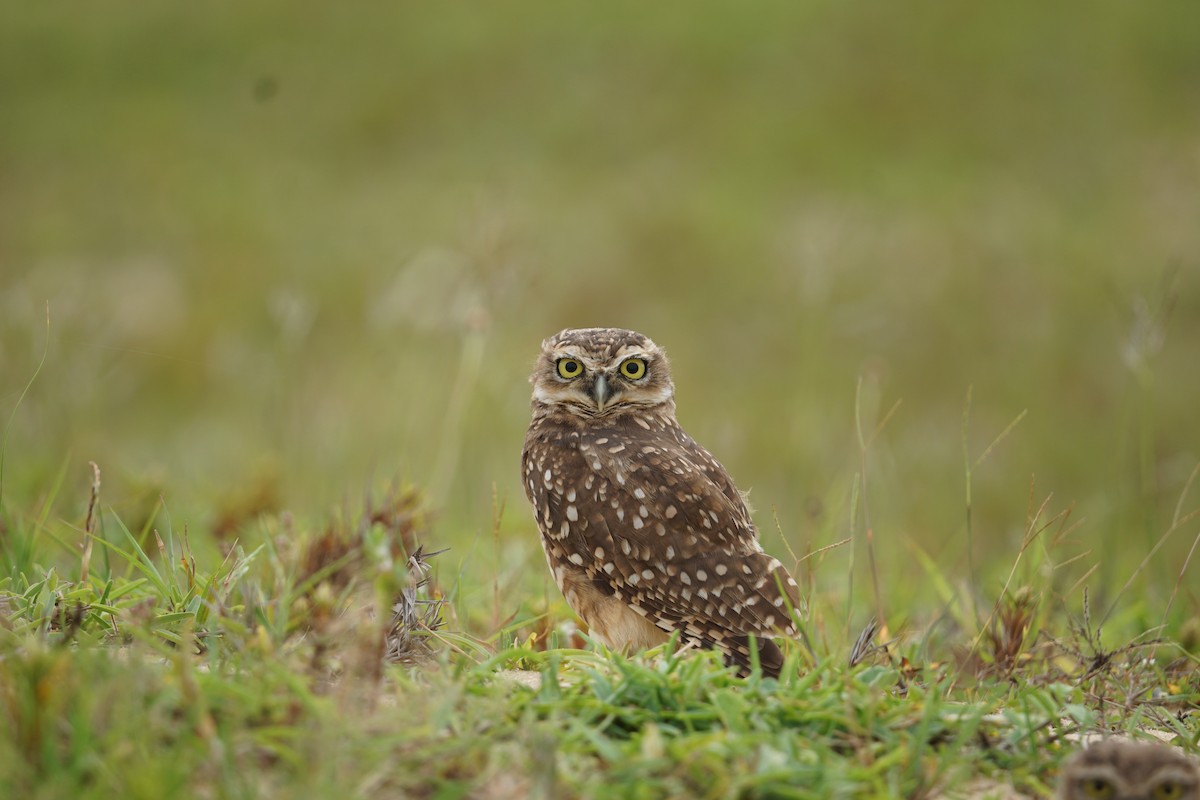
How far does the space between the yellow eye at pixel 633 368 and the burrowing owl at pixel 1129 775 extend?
2175 millimetres

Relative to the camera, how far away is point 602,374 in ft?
13.1

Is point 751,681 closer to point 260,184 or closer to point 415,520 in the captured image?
point 415,520

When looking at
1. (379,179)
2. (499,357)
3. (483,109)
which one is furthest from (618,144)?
(499,357)

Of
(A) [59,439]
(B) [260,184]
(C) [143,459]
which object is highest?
(B) [260,184]

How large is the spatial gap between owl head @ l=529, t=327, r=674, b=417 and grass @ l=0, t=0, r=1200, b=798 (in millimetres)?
740

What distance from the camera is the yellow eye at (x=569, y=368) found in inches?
159

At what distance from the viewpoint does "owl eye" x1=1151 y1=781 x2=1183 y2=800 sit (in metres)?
2.15

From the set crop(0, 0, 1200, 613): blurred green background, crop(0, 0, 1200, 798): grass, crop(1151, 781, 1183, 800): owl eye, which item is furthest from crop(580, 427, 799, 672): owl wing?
crop(1151, 781, 1183, 800): owl eye

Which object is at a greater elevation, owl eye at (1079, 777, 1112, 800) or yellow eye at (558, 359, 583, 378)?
yellow eye at (558, 359, 583, 378)

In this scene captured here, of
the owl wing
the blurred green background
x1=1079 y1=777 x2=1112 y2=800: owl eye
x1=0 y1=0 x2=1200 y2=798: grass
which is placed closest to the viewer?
x1=1079 y1=777 x2=1112 y2=800: owl eye

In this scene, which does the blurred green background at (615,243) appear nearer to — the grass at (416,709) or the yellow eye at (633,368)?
the yellow eye at (633,368)

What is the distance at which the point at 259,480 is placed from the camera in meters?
5.13

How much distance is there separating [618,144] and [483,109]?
6.88 ft

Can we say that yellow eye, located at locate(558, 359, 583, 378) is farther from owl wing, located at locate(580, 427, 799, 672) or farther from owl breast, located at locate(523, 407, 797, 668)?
owl wing, located at locate(580, 427, 799, 672)
